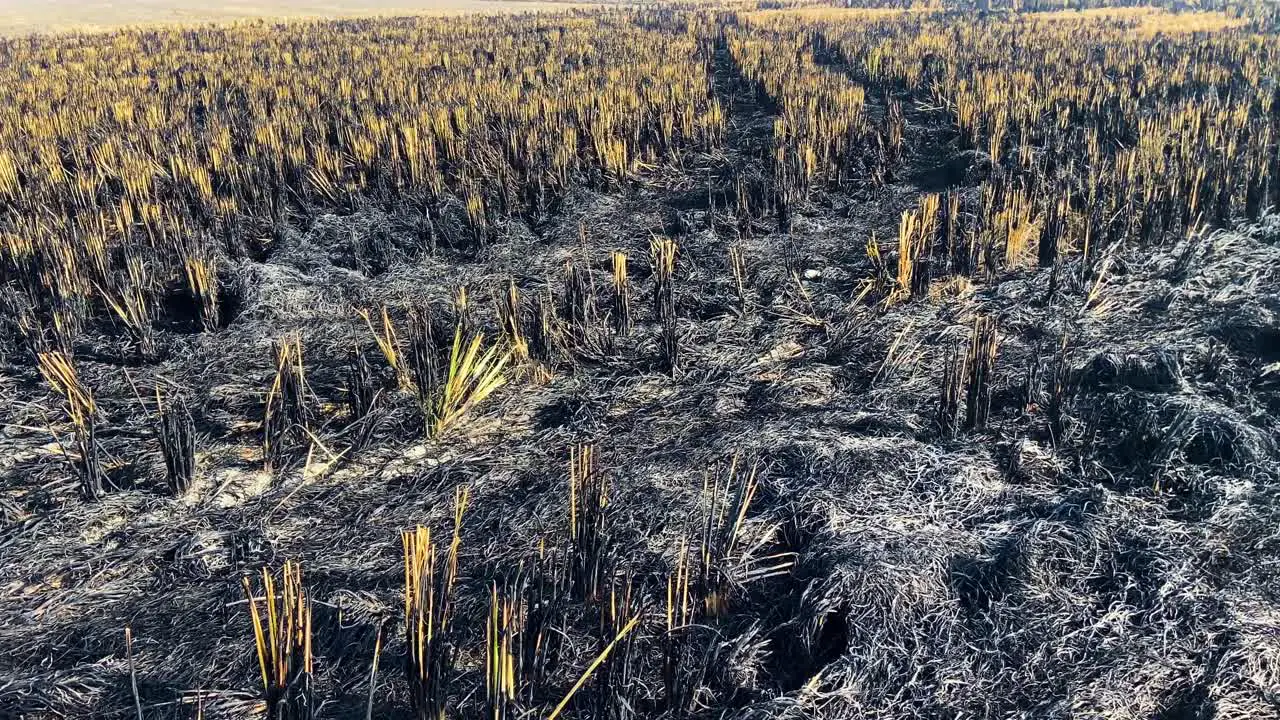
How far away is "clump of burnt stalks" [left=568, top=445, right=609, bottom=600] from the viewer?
8.09ft

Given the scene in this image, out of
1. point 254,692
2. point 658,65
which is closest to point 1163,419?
point 254,692

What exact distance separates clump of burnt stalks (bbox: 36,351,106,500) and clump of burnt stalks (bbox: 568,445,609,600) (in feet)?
6.00

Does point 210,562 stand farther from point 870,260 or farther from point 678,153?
point 678,153

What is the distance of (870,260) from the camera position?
16.6ft

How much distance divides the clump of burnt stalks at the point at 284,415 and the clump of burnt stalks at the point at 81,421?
0.57 meters

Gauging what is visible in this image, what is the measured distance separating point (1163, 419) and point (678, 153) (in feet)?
16.8

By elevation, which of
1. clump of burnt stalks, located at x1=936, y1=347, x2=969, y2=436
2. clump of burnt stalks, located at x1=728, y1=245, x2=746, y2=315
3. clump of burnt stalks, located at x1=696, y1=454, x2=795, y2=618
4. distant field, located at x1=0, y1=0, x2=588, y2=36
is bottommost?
clump of burnt stalks, located at x1=696, y1=454, x2=795, y2=618

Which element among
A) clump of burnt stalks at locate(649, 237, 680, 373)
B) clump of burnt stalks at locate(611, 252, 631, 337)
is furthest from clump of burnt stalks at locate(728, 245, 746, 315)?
clump of burnt stalks at locate(611, 252, 631, 337)

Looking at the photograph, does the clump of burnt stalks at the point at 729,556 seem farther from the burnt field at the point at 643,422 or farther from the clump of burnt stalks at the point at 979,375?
the clump of burnt stalks at the point at 979,375

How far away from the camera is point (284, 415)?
329cm

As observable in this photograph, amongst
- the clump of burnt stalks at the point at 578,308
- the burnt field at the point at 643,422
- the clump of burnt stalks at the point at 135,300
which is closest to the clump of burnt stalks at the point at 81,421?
the burnt field at the point at 643,422

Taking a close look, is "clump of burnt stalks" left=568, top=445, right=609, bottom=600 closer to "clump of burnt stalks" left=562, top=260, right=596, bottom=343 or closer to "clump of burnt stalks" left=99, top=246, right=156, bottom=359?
"clump of burnt stalks" left=562, top=260, right=596, bottom=343

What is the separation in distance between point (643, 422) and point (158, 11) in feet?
152

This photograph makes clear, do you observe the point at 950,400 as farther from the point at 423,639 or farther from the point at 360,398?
the point at 360,398
